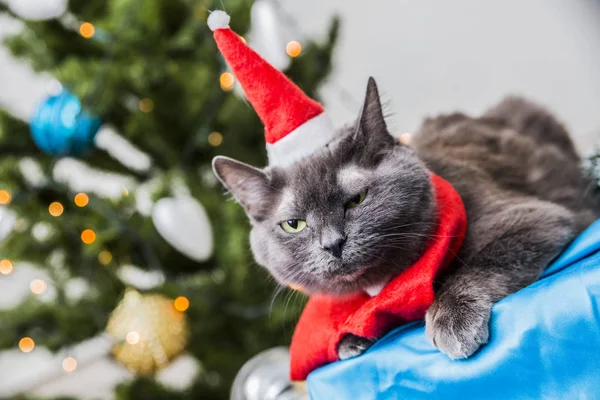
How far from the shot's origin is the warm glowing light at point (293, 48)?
139cm

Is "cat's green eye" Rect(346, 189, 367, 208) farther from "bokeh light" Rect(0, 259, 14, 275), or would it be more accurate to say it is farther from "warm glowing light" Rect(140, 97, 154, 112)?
"bokeh light" Rect(0, 259, 14, 275)

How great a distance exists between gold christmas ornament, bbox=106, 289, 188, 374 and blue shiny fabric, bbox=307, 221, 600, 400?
39.5 inches

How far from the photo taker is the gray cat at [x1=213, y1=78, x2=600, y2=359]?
70 centimetres

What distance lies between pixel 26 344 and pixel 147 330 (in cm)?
45

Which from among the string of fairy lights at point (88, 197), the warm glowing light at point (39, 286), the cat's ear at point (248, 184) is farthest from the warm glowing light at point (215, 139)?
the warm glowing light at point (39, 286)

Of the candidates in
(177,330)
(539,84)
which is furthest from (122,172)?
(539,84)

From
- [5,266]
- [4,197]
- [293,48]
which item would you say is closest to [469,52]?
[293,48]

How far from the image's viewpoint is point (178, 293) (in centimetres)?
154

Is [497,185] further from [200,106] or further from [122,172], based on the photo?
[122,172]

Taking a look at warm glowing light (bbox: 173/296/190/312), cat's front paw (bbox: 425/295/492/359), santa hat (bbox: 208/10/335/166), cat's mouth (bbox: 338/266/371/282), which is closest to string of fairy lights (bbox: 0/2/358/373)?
warm glowing light (bbox: 173/296/190/312)

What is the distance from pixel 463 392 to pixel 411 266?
0.21m

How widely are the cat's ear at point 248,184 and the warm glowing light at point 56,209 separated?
0.86 m

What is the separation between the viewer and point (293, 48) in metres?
1.41

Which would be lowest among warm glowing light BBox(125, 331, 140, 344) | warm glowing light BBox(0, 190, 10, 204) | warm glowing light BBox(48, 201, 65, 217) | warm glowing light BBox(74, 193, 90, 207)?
warm glowing light BBox(125, 331, 140, 344)
